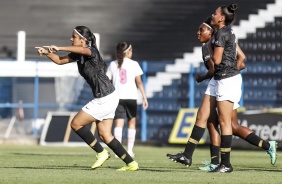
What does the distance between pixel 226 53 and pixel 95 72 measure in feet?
5.57

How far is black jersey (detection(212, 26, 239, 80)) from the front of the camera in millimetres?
11867

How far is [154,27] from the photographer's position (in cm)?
3306

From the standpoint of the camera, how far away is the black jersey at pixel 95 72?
1242 cm

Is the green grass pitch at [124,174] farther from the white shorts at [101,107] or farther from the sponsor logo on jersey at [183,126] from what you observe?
the sponsor logo on jersey at [183,126]

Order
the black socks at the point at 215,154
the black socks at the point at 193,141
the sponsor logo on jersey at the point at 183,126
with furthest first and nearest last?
1. the sponsor logo on jersey at the point at 183,126
2. the black socks at the point at 215,154
3. the black socks at the point at 193,141

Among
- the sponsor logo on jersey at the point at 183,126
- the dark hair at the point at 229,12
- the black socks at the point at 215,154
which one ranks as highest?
the dark hair at the point at 229,12

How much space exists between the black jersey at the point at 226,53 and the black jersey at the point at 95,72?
4.69 feet

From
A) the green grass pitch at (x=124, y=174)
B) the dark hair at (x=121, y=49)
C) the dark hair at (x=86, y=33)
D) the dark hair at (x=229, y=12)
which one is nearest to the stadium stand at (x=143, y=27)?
→ the dark hair at (x=121, y=49)

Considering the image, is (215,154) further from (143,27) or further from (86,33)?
(143,27)

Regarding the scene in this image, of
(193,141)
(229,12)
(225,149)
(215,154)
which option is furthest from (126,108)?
(229,12)

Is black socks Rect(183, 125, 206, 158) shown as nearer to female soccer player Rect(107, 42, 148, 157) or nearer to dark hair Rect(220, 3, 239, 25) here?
dark hair Rect(220, 3, 239, 25)

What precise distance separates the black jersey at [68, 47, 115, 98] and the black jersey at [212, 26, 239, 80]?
143 cm

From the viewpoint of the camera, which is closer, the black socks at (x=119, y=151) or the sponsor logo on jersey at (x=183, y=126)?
the black socks at (x=119, y=151)

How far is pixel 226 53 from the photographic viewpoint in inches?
474
